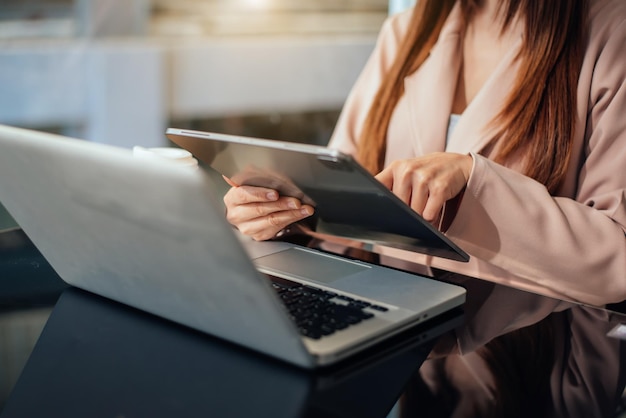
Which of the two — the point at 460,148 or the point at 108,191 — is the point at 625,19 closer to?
the point at 460,148

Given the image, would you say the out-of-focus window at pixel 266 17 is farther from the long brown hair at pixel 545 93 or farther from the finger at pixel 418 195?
the finger at pixel 418 195

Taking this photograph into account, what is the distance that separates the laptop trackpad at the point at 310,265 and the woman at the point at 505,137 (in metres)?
0.05

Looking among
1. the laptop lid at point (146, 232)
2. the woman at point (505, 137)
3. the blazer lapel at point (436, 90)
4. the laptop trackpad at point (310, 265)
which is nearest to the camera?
the laptop lid at point (146, 232)

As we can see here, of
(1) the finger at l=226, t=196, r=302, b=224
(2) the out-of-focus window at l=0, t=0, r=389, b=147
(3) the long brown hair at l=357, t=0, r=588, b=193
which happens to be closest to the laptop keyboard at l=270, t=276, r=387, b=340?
(1) the finger at l=226, t=196, r=302, b=224

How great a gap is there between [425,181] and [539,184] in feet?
0.70

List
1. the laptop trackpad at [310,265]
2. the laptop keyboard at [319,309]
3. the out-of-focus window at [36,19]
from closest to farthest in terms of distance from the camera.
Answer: the laptop keyboard at [319,309]
the laptop trackpad at [310,265]
the out-of-focus window at [36,19]

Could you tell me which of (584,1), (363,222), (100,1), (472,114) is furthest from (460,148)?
(100,1)

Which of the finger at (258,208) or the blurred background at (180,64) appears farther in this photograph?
the blurred background at (180,64)

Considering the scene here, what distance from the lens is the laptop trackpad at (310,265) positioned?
0.79 metres

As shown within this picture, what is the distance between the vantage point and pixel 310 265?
2.73 feet

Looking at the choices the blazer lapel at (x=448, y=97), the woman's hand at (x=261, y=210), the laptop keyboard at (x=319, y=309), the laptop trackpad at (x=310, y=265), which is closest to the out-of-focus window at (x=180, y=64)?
the blazer lapel at (x=448, y=97)

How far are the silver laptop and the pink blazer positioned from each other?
206mm

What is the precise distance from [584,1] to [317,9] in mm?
2215

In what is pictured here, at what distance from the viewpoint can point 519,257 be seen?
3.20ft
